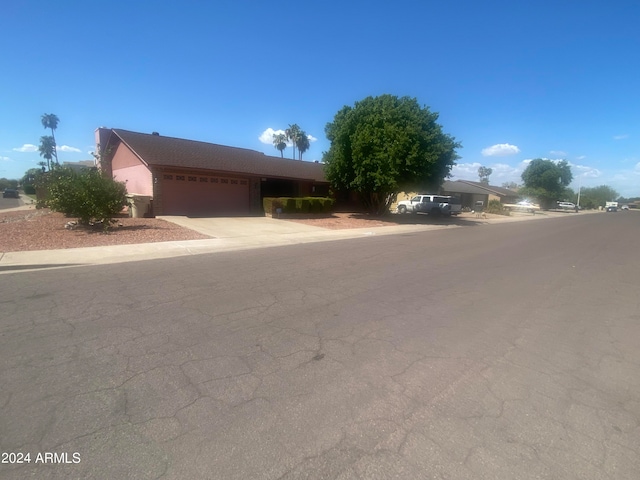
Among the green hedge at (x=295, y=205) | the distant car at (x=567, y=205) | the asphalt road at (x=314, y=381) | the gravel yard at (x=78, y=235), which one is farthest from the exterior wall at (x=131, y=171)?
the distant car at (x=567, y=205)

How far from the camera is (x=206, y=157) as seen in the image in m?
23.7

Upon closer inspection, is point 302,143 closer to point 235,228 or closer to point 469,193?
point 469,193

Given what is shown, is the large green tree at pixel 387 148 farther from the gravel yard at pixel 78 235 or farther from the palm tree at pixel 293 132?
the palm tree at pixel 293 132

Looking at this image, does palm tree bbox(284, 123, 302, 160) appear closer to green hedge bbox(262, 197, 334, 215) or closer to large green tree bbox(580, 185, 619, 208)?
green hedge bbox(262, 197, 334, 215)

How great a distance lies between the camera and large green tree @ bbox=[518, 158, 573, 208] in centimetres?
7169

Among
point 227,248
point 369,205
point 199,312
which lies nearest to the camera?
point 199,312

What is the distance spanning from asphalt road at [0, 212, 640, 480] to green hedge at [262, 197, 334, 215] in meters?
15.9

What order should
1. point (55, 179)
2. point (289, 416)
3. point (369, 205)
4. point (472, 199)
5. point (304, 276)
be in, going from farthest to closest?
point (472, 199) → point (369, 205) → point (55, 179) → point (304, 276) → point (289, 416)


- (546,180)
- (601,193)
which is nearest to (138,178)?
(546,180)

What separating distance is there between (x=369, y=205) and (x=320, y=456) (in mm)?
27097

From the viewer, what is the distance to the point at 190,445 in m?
2.48

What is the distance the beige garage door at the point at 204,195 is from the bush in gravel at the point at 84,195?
19.9 feet

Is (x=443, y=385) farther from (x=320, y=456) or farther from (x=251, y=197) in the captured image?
(x=251, y=197)

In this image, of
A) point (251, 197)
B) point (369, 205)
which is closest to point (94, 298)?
point (251, 197)
